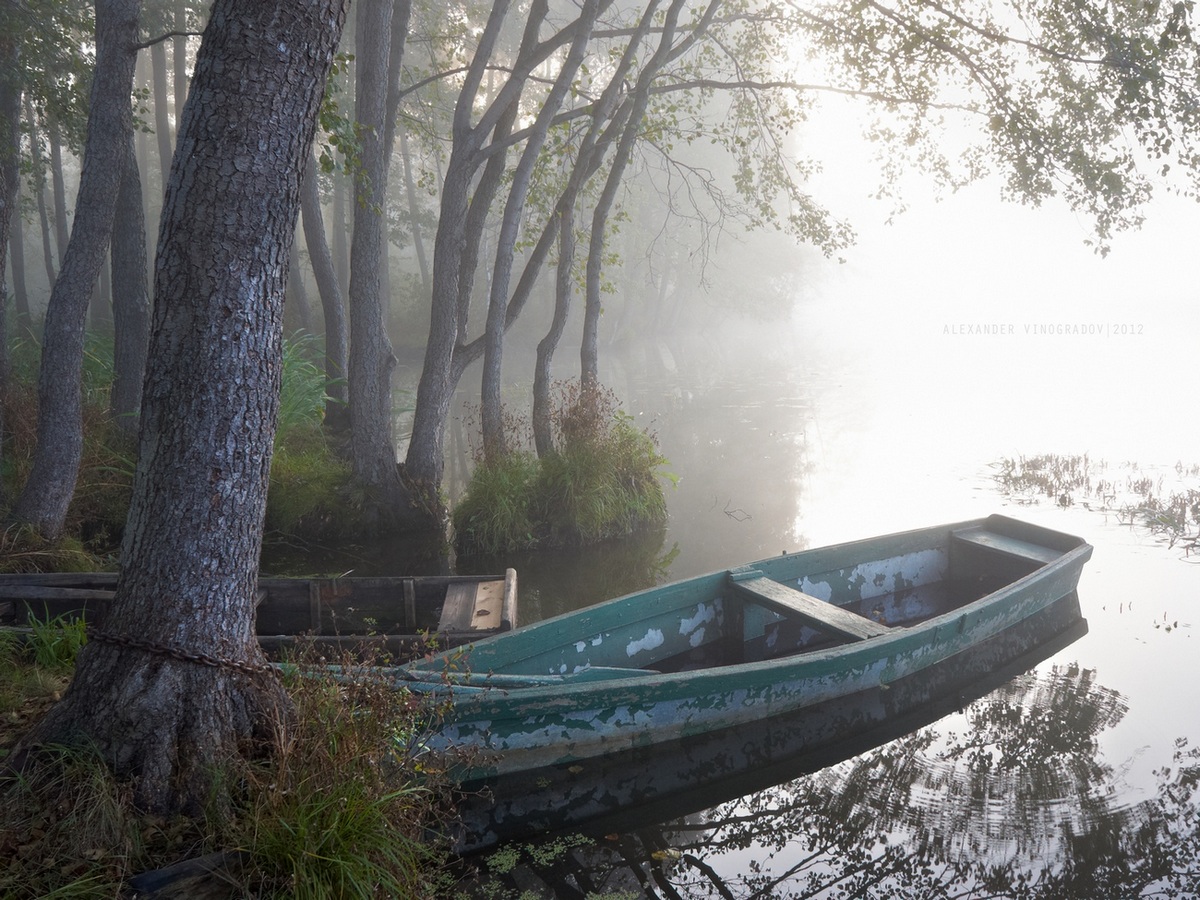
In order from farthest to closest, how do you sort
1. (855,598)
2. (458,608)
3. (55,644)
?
1. (855,598)
2. (458,608)
3. (55,644)

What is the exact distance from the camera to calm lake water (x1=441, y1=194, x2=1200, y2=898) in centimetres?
438

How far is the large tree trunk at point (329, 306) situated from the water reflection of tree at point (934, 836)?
835cm

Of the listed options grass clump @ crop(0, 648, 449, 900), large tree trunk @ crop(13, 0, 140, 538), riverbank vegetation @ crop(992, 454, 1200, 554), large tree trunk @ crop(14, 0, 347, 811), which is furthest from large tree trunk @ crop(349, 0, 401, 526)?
riverbank vegetation @ crop(992, 454, 1200, 554)

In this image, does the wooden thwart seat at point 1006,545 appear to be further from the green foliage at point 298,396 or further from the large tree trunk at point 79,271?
the large tree trunk at point 79,271

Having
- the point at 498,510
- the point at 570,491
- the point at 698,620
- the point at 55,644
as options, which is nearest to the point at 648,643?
the point at 698,620

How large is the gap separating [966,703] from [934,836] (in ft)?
5.86

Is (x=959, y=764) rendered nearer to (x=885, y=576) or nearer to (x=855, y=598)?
(x=855, y=598)

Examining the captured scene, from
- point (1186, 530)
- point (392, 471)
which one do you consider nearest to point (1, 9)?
point (392, 471)

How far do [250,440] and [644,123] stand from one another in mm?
8528

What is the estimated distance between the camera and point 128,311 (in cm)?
952

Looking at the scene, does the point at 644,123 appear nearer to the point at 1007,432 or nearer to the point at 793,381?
the point at 1007,432

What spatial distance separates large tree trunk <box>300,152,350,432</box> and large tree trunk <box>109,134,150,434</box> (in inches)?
88.7

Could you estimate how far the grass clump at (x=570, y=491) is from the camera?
380 inches

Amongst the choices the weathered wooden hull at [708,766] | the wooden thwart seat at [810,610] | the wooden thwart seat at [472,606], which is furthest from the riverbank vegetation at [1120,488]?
the wooden thwart seat at [472,606]
